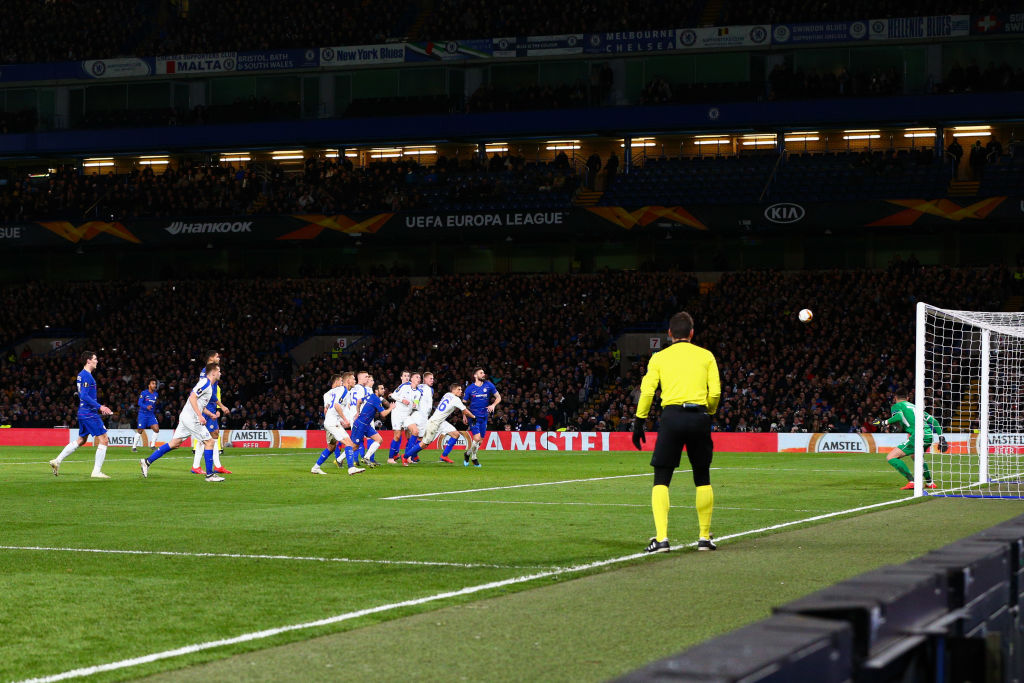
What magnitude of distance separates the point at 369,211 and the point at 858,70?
20.9m

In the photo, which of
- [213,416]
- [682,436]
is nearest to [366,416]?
[213,416]

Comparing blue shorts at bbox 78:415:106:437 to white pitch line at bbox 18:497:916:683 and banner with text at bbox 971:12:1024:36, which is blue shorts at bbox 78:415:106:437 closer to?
white pitch line at bbox 18:497:916:683

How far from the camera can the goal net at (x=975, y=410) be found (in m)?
19.9

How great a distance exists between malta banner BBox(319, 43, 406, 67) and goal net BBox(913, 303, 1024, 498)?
2680cm

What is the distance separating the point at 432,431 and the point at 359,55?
101 ft

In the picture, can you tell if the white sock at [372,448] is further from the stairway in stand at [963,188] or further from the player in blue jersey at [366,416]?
the stairway in stand at [963,188]

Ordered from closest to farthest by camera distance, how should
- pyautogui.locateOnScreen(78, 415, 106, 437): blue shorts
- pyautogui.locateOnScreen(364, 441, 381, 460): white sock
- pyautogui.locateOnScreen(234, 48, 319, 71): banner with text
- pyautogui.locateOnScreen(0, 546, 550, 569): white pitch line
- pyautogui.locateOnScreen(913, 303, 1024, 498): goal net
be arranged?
pyautogui.locateOnScreen(0, 546, 550, 569): white pitch line < pyautogui.locateOnScreen(913, 303, 1024, 498): goal net < pyautogui.locateOnScreen(78, 415, 106, 437): blue shorts < pyautogui.locateOnScreen(364, 441, 381, 460): white sock < pyautogui.locateOnScreen(234, 48, 319, 71): banner with text

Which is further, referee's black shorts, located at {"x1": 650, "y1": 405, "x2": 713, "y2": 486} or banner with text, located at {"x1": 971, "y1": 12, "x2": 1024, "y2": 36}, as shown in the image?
banner with text, located at {"x1": 971, "y1": 12, "x2": 1024, "y2": 36}

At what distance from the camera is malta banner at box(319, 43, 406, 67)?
54.9 metres

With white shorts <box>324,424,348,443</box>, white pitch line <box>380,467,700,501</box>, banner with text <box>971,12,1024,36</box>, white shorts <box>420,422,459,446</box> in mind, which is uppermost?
banner with text <box>971,12,1024,36</box>

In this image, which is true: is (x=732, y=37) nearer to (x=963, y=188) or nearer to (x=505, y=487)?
(x=963, y=188)

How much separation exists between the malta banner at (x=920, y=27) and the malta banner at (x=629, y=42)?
320 inches

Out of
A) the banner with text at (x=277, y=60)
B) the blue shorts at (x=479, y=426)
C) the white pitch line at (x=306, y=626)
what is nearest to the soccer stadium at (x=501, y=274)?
the banner with text at (x=277, y=60)

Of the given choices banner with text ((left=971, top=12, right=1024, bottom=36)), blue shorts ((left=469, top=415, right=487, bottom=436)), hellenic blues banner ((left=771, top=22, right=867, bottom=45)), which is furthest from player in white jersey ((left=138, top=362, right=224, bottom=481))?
banner with text ((left=971, top=12, right=1024, bottom=36))
